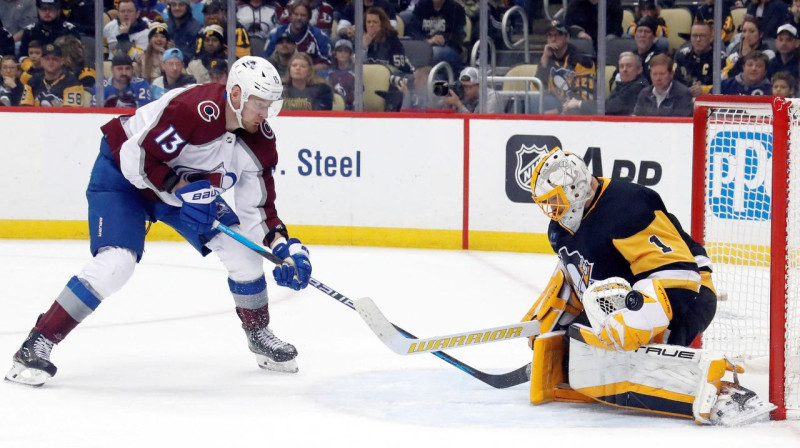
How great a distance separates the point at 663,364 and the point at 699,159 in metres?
0.87

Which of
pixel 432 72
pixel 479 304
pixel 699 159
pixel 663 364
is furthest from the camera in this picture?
pixel 432 72

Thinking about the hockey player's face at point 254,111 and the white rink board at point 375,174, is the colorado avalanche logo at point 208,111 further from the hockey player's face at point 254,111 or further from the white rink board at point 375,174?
the white rink board at point 375,174

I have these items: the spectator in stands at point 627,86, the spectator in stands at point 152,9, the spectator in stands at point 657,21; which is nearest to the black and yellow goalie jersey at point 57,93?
the spectator in stands at point 152,9

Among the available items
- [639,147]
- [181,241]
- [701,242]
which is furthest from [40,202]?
[701,242]

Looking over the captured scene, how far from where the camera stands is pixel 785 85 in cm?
646

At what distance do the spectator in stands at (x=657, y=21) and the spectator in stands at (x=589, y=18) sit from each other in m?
0.08

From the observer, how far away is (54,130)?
23.9ft

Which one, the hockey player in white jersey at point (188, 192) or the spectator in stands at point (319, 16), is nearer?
the hockey player in white jersey at point (188, 192)

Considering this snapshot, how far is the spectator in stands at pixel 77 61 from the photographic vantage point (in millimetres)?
7426

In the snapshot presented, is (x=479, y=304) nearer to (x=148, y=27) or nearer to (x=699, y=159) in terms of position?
(x=699, y=159)

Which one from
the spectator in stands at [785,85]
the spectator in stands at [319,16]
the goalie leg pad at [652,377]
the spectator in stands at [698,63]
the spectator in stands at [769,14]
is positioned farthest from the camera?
the spectator in stands at [319,16]

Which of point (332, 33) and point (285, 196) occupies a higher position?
point (332, 33)

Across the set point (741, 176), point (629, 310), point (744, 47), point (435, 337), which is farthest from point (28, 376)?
point (744, 47)

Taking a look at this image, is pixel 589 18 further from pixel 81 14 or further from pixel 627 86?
pixel 81 14
